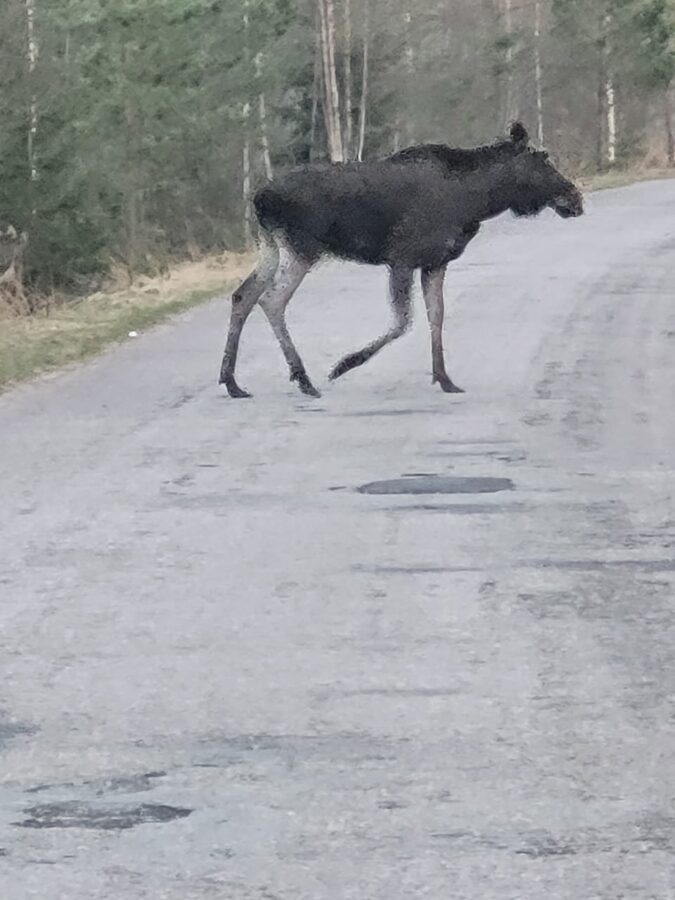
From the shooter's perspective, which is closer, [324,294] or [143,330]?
[143,330]

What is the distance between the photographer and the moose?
41.9ft

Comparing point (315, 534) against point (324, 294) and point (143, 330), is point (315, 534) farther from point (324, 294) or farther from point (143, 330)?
point (324, 294)

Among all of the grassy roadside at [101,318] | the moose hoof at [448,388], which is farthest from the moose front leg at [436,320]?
the grassy roadside at [101,318]

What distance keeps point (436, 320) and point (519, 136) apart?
168 cm

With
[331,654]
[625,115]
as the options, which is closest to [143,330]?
[331,654]

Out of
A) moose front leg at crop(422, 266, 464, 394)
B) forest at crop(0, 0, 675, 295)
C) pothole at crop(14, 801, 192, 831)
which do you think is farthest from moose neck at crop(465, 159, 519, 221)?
forest at crop(0, 0, 675, 295)

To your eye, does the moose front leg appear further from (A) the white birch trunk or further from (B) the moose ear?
(A) the white birch trunk

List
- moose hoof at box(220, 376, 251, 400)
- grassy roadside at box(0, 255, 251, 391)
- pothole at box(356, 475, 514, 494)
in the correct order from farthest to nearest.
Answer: grassy roadside at box(0, 255, 251, 391) < moose hoof at box(220, 376, 251, 400) < pothole at box(356, 475, 514, 494)

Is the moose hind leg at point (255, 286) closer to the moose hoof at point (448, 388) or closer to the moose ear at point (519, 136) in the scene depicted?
the moose hoof at point (448, 388)

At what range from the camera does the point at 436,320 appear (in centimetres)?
1280

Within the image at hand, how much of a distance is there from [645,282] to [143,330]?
6.43 m

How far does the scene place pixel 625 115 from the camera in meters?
57.5

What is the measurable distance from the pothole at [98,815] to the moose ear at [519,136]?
9337mm

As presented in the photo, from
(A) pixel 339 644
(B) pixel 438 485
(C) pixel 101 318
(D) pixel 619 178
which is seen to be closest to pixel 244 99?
(D) pixel 619 178
